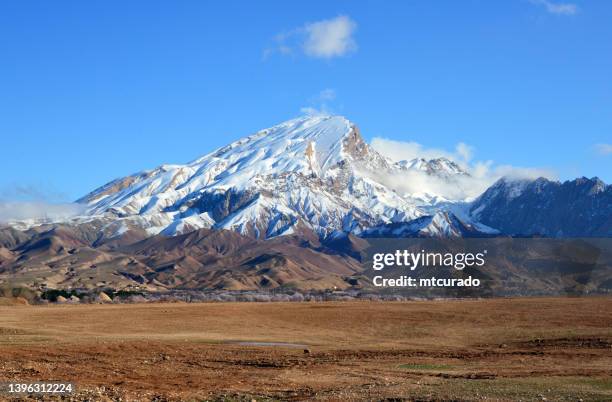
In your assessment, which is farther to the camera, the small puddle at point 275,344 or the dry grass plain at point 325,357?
the small puddle at point 275,344

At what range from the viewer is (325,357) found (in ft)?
179

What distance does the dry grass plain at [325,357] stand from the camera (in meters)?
36.8

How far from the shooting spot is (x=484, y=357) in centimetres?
5534

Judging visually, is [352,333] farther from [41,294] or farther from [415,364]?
[41,294]

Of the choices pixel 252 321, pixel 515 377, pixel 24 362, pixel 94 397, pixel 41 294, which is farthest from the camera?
pixel 41 294

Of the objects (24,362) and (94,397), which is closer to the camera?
(94,397)

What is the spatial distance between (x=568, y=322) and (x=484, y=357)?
118ft

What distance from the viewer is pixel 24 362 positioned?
46000 mm

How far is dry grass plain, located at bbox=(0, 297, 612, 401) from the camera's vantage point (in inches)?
1447

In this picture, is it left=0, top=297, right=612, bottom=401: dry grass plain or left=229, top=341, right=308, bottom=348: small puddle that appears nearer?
left=0, top=297, right=612, bottom=401: dry grass plain

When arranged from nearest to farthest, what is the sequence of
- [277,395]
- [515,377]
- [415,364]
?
[277,395] < [515,377] < [415,364]

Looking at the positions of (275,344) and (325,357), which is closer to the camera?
(325,357)

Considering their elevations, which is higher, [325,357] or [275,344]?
[275,344]

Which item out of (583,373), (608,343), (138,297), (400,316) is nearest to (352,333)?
(400,316)
